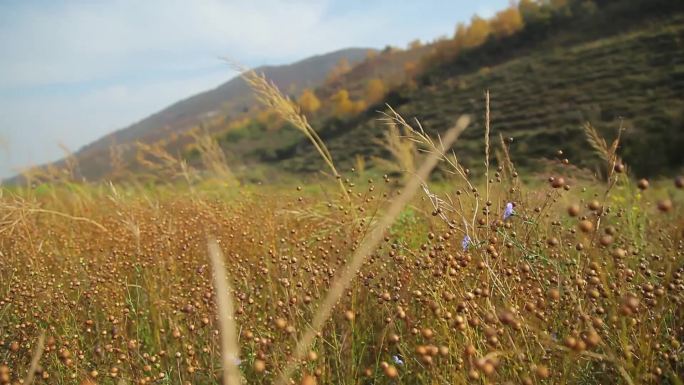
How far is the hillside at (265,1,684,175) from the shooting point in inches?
807

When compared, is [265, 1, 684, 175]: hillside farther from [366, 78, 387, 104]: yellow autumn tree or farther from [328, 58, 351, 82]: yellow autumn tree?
[328, 58, 351, 82]: yellow autumn tree

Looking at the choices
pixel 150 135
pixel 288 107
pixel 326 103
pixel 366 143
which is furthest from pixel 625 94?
pixel 150 135

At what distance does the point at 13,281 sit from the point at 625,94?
32.2 m

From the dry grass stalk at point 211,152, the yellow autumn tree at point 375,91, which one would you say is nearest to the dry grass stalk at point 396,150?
the dry grass stalk at point 211,152

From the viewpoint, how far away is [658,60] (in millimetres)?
29266

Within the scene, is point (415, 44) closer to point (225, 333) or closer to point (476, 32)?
point (476, 32)

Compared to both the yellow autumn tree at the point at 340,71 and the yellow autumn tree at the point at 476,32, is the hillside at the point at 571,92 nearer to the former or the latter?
the yellow autumn tree at the point at 476,32

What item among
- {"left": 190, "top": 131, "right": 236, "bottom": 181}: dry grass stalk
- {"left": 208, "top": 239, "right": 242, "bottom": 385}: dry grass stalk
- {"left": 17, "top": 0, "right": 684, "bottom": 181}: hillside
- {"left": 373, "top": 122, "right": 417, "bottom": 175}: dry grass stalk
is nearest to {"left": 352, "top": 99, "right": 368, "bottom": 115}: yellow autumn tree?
{"left": 17, "top": 0, "right": 684, "bottom": 181}: hillside

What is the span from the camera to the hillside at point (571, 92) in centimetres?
2050

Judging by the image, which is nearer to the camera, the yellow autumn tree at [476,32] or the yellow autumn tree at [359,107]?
the yellow autumn tree at [476,32]

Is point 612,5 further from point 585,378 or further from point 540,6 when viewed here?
point 585,378

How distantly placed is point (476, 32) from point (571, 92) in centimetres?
3284

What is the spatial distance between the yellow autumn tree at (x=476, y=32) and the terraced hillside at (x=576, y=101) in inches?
392

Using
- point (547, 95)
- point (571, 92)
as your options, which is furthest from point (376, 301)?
point (547, 95)
